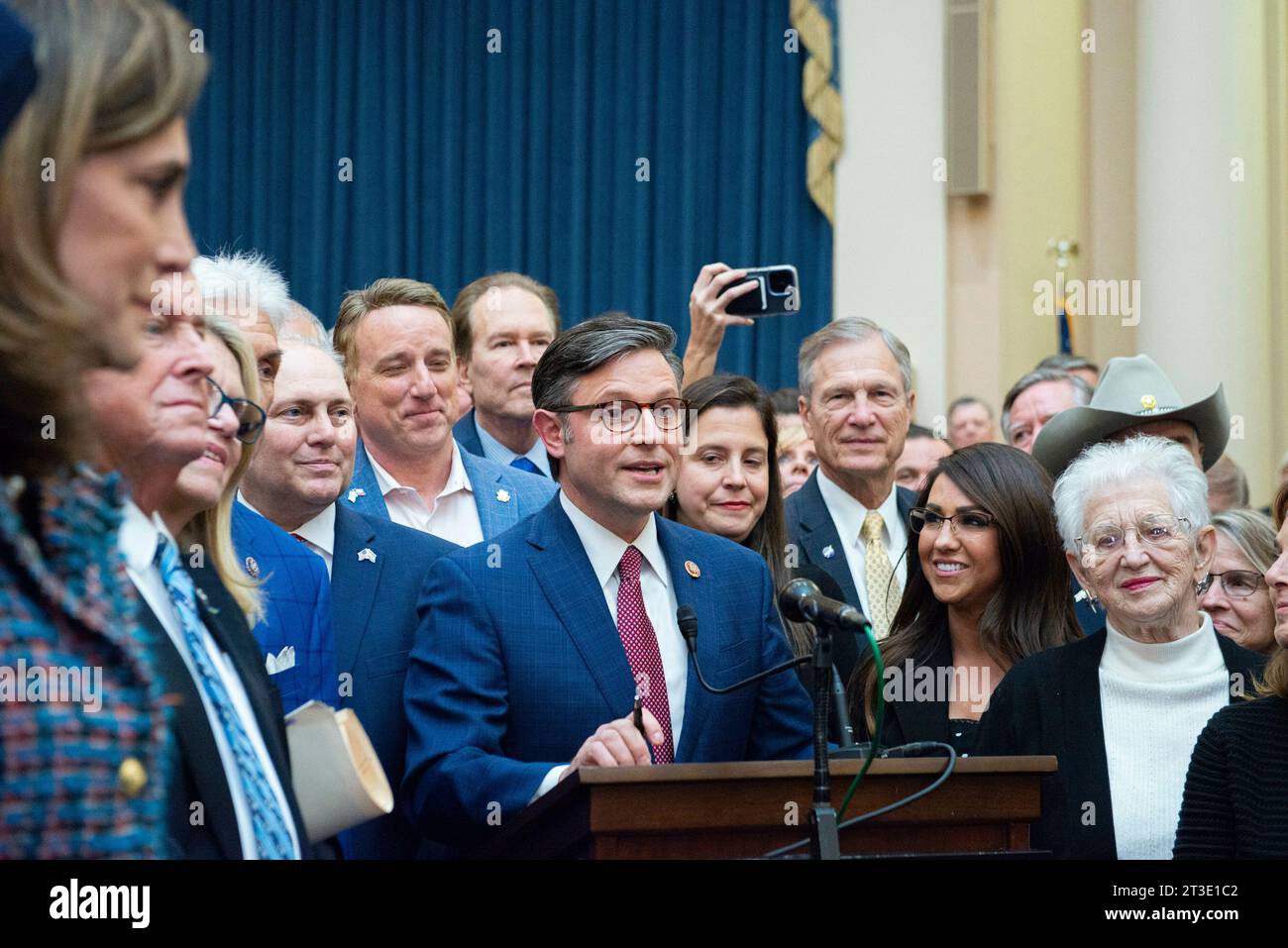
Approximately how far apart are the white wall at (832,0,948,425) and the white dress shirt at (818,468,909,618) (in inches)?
136

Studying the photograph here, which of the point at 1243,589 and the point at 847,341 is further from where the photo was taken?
the point at 847,341

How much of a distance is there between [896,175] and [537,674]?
17.5 ft

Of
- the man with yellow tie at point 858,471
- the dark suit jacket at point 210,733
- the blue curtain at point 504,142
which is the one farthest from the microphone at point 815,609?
the blue curtain at point 504,142

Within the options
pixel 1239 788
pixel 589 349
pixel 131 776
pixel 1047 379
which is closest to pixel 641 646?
pixel 589 349

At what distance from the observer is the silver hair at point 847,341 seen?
453 cm

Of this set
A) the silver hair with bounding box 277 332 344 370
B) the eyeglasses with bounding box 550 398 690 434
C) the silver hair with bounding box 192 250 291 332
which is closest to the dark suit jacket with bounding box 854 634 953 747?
the eyeglasses with bounding box 550 398 690 434

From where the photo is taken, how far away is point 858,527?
14.2 ft

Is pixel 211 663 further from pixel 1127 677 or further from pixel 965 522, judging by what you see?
pixel 965 522

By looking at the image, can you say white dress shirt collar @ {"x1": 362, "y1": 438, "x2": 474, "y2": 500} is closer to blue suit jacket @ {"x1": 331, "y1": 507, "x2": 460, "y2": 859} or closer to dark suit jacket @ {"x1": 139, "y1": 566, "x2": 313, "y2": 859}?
blue suit jacket @ {"x1": 331, "y1": 507, "x2": 460, "y2": 859}

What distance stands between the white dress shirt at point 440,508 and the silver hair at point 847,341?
3.39ft

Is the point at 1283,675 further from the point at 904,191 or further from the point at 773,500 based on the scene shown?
the point at 904,191

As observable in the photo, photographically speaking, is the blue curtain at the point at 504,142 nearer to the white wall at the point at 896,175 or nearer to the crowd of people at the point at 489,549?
the white wall at the point at 896,175

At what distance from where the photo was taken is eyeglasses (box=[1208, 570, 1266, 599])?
3.90 metres
